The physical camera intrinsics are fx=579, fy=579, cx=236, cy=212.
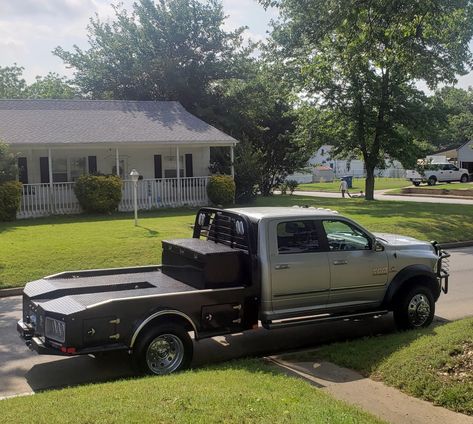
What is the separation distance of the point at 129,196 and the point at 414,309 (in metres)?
18.6

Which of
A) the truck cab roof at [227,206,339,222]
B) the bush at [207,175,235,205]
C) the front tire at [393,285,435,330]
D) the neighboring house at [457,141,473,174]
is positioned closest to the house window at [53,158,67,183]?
the bush at [207,175,235,205]

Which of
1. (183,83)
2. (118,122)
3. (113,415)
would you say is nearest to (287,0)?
(113,415)

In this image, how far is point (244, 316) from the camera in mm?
6922

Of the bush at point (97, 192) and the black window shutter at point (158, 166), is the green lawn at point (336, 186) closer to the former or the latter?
the black window shutter at point (158, 166)

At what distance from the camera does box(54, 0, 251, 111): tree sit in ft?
121

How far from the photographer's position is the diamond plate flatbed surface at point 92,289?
6215 millimetres

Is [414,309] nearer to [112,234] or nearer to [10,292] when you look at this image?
[10,292]

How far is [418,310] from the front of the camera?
8117 mm

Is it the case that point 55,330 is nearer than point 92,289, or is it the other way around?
point 55,330

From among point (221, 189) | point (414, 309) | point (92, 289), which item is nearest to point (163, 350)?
point (92, 289)

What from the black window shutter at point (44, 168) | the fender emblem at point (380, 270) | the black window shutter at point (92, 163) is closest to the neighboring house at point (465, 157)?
the black window shutter at point (92, 163)

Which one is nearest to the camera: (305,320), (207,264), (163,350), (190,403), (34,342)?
(190,403)

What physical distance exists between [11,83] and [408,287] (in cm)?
8163

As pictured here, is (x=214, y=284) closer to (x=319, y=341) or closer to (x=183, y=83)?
(x=319, y=341)
